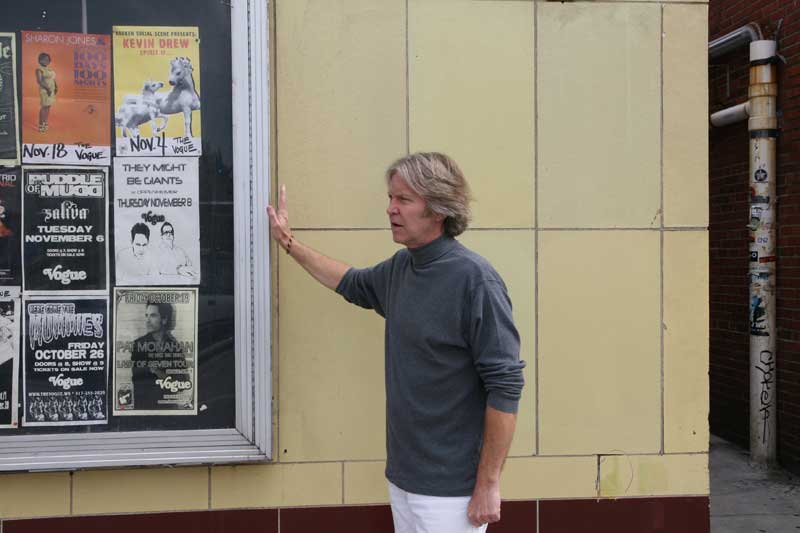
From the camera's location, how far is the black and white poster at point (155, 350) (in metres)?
3.65

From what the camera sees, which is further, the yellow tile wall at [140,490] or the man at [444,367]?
the yellow tile wall at [140,490]

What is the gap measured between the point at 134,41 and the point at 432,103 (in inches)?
51.6

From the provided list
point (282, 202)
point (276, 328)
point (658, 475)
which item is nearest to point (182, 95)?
point (282, 202)

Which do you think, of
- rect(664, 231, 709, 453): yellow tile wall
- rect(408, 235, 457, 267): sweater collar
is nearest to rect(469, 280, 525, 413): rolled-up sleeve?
rect(408, 235, 457, 267): sweater collar

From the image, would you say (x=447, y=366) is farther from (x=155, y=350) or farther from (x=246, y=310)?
(x=155, y=350)

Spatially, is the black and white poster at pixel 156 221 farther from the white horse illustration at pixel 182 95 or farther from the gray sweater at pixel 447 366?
the gray sweater at pixel 447 366

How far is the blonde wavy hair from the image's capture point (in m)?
2.77

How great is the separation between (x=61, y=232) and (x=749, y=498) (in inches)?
189

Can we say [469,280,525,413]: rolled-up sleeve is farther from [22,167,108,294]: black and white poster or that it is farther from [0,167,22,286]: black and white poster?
[0,167,22,286]: black and white poster

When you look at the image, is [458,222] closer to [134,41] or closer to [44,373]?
[134,41]

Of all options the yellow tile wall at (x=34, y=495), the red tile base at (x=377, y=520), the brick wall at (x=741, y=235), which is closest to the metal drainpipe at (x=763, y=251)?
the brick wall at (x=741, y=235)

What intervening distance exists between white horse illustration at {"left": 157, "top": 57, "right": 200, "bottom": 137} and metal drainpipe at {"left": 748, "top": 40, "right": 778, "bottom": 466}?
4601 millimetres

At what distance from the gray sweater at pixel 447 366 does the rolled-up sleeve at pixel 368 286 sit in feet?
1.00

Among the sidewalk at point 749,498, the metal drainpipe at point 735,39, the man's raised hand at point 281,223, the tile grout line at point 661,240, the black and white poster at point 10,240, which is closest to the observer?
the man's raised hand at point 281,223
